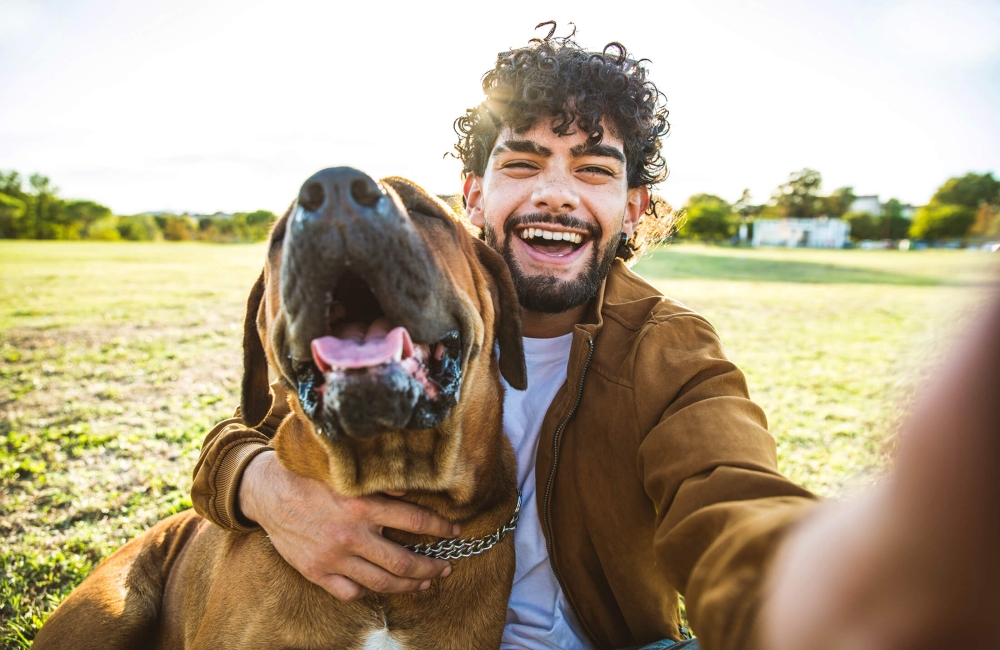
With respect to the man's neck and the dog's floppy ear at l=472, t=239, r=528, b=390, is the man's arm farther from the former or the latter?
the man's neck

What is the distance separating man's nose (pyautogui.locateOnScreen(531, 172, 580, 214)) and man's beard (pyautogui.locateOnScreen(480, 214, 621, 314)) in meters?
0.05

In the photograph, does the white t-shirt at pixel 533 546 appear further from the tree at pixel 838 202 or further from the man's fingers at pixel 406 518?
the tree at pixel 838 202

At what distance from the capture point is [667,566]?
168 cm

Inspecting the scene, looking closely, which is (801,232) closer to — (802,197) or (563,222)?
(802,197)

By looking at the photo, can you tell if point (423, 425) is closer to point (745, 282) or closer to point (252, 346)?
point (252, 346)

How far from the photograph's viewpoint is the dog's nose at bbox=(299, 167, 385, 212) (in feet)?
5.82

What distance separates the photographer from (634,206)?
154 inches

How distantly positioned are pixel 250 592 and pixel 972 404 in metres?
2.37

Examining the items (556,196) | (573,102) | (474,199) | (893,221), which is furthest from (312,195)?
(893,221)

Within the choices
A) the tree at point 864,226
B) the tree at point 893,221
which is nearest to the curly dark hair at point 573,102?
the tree at point 893,221

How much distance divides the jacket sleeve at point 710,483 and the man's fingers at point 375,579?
100cm

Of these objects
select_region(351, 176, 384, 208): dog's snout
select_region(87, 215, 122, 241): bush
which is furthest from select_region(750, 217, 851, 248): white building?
select_region(351, 176, 384, 208): dog's snout

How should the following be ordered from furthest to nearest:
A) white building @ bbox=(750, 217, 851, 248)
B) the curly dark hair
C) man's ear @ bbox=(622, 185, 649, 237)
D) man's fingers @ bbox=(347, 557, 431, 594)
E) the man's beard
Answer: white building @ bbox=(750, 217, 851, 248) < man's ear @ bbox=(622, 185, 649, 237) < the curly dark hair < the man's beard < man's fingers @ bbox=(347, 557, 431, 594)

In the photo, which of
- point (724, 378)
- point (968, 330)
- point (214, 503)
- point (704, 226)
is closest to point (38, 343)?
point (214, 503)
